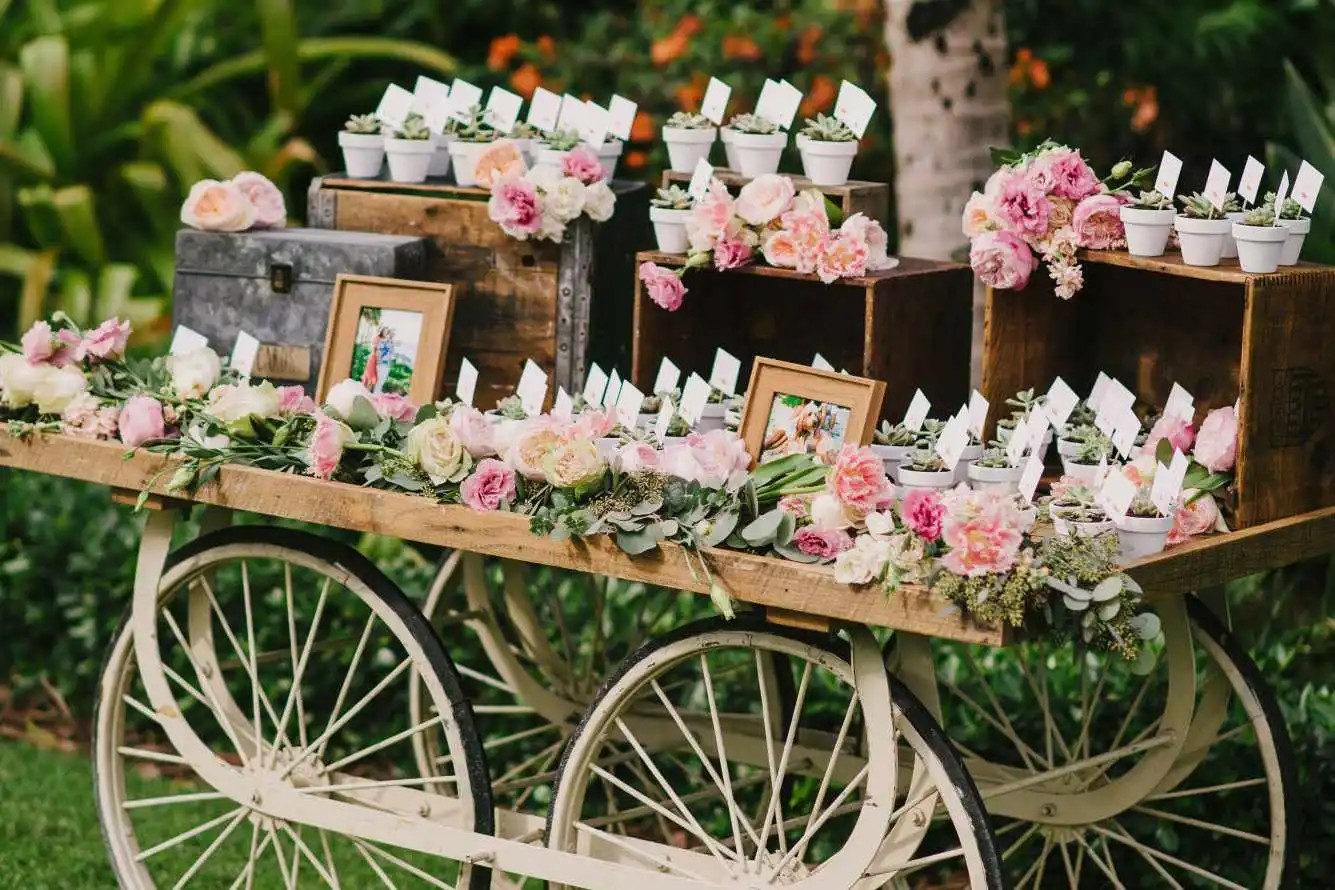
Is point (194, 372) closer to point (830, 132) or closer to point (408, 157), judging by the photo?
point (408, 157)

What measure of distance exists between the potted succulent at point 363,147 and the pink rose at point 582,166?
42 cm

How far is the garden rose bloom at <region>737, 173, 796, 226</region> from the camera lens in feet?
10.7

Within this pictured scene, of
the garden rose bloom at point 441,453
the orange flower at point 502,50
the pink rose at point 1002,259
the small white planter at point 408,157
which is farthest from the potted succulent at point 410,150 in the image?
the orange flower at point 502,50

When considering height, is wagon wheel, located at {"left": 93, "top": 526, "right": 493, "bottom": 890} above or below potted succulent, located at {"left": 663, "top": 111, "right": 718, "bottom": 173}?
below

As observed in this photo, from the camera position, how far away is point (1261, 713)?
3.20 meters

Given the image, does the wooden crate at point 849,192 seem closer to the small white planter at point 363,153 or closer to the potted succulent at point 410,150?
the potted succulent at point 410,150

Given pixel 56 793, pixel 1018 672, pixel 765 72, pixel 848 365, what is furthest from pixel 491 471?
pixel 765 72

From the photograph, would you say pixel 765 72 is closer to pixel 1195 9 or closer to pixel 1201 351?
pixel 1195 9

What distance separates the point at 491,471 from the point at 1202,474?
3.46ft

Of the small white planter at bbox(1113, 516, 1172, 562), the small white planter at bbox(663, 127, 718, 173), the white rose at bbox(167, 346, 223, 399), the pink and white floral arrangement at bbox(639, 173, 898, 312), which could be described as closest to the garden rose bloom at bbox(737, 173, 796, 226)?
the pink and white floral arrangement at bbox(639, 173, 898, 312)

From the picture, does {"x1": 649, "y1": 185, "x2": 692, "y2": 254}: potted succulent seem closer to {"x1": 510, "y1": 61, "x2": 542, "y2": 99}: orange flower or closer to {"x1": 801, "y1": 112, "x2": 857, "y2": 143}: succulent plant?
{"x1": 801, "y1": 112, "x2": 857, "y2": 143}: succulent plant

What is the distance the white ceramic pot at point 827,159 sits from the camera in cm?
335

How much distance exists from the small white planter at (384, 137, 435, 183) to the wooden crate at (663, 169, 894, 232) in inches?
19.3

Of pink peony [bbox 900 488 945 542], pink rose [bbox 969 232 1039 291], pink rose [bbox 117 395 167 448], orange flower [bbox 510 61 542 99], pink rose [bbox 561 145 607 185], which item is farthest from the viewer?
orange flower [bbox 510 61 542 99]
